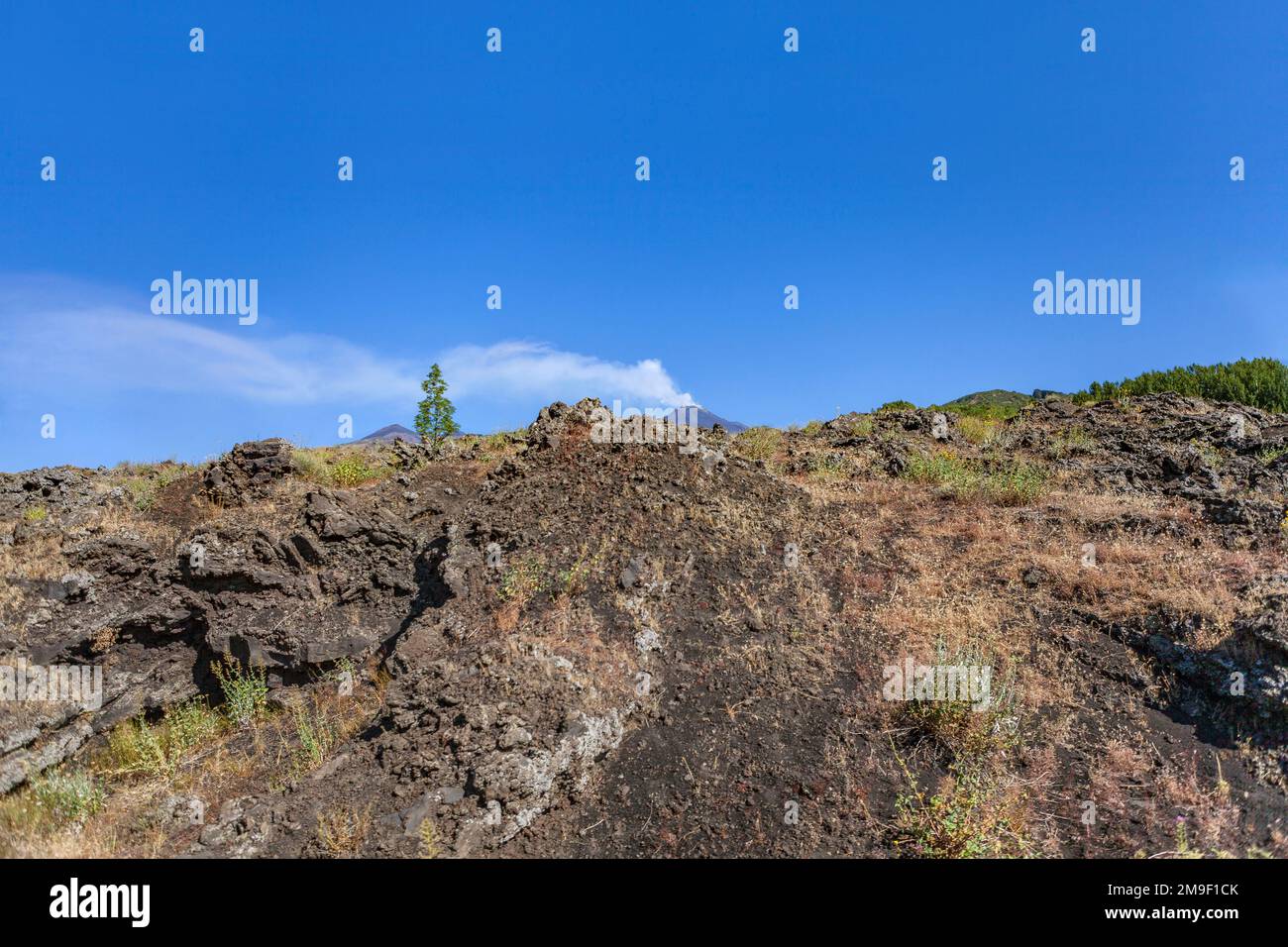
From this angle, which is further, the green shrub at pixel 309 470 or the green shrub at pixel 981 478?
the green shrub at pixel 309 470

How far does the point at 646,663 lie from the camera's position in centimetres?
674

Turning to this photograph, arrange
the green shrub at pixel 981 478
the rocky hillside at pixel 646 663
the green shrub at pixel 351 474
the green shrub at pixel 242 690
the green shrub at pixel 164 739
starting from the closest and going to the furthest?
the rocky hillside at pixel 646 663
the green shrub at pixel 164 739
the green shrub at pixel 242 690
the green shrub at pixel 981 478
the green shrub at pixel 351 474

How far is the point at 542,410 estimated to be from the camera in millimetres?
10625

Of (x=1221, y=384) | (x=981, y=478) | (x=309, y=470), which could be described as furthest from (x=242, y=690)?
(x=1221, y=384)

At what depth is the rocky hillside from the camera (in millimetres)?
5273

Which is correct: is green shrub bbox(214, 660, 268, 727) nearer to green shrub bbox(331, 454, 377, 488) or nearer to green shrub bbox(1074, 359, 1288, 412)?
green shrub bbox(331, 454, 377, 488)

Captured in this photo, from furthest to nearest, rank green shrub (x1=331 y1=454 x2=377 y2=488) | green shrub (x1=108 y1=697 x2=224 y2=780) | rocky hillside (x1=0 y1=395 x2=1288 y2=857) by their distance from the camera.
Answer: green shrub (x1=331 y1=454 x2=377 y2=488)
green shrub (x1=108 y1=697 x2=224 y2=780)
rocky hillside (x1=0 y1=395 x2=1288 y2=857)

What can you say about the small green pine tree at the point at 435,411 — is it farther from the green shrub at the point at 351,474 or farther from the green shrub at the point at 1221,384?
the green shrub at the point at 1221,384

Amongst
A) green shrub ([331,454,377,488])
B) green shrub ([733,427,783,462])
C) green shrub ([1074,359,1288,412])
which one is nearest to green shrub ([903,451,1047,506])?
green shrub ([733,427,783,462])

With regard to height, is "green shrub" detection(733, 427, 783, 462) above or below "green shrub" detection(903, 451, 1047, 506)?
above

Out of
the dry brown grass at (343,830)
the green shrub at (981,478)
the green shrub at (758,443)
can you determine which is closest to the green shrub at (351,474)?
the green shrub at (758,443)

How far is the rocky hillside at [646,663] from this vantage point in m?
5.27

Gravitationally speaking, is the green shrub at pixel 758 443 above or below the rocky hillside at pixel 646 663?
above
